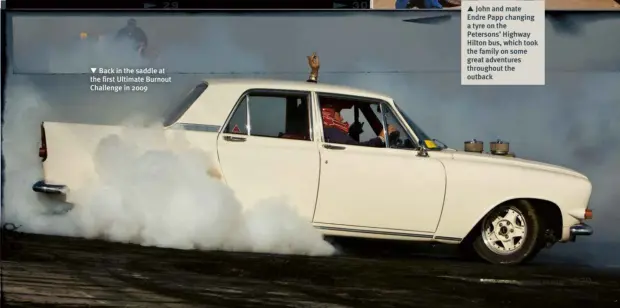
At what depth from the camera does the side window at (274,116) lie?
6703 mm

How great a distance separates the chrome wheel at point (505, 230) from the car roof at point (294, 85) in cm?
125

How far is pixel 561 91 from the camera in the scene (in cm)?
673

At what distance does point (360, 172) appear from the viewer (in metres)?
→ 6.65

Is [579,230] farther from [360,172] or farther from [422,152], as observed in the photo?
[360,172]

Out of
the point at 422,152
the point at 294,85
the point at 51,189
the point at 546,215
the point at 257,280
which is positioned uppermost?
the point at 294,85

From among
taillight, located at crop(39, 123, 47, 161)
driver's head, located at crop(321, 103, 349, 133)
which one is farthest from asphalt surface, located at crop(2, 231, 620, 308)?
driver's head, located at crop(321, 103, 349, 133)

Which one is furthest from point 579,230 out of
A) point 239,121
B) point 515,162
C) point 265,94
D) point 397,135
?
point 239,121

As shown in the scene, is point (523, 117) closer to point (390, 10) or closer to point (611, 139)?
point (611, 139)

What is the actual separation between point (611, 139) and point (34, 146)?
4.32m

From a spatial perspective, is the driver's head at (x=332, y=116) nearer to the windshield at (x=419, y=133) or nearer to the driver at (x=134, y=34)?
the windshield at (x=419, y=133)

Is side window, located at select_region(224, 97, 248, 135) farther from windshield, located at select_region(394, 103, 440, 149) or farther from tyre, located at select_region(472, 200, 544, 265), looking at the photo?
tyre, located at select_region(472, 200, 544, 265)

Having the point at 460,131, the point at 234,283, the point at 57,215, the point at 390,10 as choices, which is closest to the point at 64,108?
the point at 57,215

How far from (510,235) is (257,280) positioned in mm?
2052

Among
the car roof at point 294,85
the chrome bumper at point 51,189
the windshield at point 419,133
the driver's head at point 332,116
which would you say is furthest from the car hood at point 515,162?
the chrome bumper at point 51,189
